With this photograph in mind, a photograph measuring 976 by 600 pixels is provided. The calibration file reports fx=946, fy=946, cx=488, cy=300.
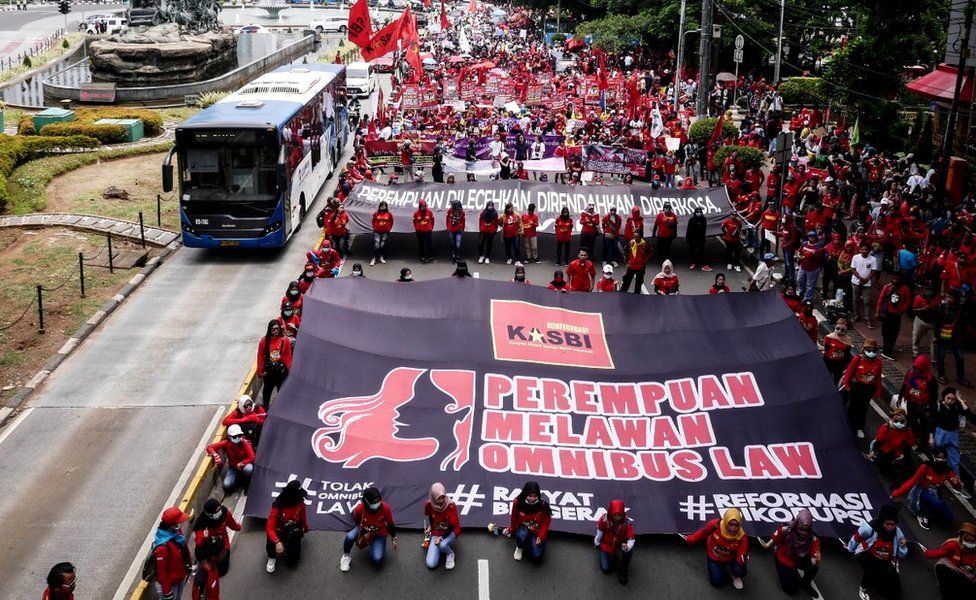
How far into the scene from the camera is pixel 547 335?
48.6 ft

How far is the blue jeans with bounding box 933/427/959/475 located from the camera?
12688 millimetres

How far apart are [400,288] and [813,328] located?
6.96 m

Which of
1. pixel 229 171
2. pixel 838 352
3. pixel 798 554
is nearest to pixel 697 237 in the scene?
pixel 838 352

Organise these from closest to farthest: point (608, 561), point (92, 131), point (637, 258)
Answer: point (608, 561), point (637, 258), point (92, 131)

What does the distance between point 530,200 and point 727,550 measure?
1478cm

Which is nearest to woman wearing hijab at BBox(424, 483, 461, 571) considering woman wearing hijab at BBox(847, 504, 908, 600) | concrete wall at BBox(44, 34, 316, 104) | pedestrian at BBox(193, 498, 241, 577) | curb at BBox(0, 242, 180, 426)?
pedestrian at BBox(193, 498, 241, 577)

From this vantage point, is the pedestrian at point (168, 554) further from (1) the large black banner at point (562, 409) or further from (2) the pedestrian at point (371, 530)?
(2) the pedestrian at point (371, 530)

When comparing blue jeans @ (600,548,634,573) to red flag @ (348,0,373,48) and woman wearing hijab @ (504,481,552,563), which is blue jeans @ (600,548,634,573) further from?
red flag @ (348,0,373,48)

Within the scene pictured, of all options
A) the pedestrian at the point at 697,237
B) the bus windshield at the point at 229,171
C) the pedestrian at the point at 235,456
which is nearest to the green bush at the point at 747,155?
the pedestrian at the point at 697,237

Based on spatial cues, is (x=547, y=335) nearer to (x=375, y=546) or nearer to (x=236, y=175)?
(x=375, y=546)

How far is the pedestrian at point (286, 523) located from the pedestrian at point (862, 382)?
8.28m

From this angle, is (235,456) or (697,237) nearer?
(235,456)

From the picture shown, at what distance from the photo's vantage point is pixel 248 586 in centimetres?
1063

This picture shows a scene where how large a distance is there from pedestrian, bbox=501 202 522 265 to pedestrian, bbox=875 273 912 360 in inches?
338
